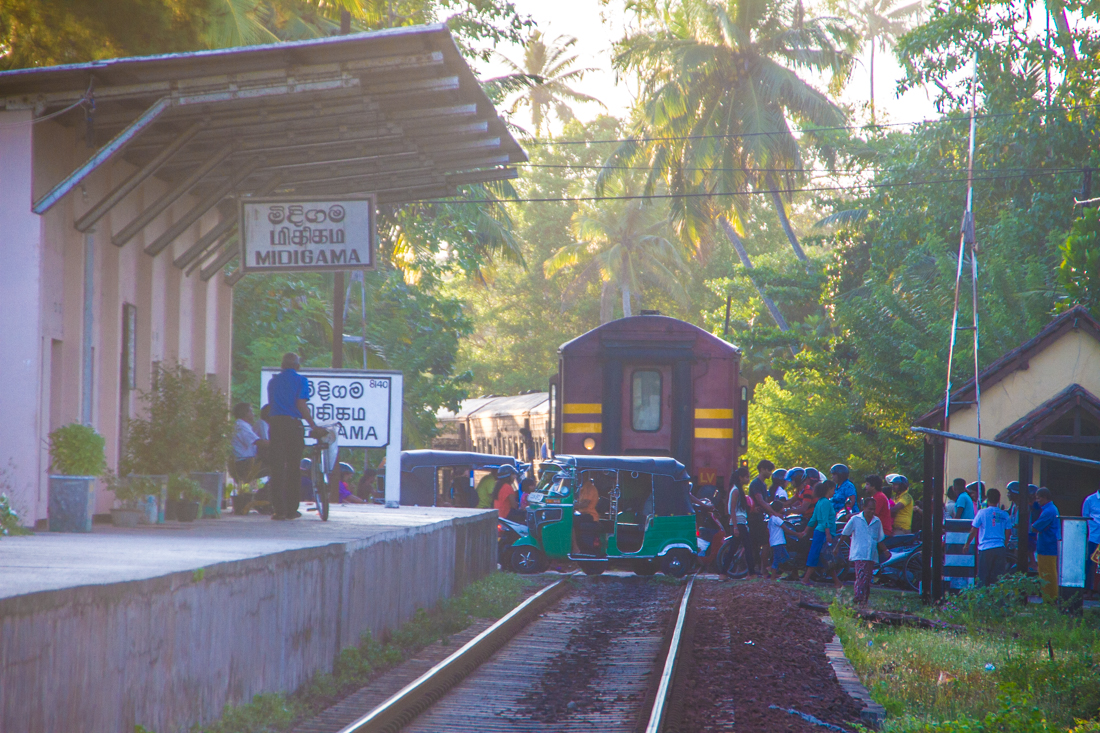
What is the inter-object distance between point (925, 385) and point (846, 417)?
2.89 metres

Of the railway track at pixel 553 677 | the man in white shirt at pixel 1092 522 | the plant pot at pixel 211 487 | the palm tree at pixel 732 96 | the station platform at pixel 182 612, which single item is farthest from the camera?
the palm tree at pixel 732 96

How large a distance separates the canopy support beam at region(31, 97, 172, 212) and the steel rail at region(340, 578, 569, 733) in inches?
197

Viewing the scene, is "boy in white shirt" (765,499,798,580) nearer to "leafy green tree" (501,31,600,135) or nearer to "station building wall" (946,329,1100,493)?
"station building wall" (946,329,1100,493)

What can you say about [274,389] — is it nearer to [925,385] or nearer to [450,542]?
[450,542]

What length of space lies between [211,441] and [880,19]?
2073 inches

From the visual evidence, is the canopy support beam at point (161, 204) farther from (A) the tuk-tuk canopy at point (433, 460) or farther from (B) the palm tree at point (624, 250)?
(B) the palm tree at point (624, 250)

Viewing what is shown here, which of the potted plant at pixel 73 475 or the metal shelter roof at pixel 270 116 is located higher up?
the metal shelter roof at pixel 270 116

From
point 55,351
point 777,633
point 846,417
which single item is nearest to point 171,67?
point 55,351

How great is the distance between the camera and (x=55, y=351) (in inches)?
426

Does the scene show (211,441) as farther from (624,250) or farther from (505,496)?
(624,250)

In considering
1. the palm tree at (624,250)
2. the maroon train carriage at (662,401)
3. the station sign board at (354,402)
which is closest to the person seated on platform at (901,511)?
the maroon train carriage at (662,401)

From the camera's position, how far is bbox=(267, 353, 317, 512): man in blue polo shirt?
11.0 metres

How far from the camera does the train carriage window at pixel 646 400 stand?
19.8 metres

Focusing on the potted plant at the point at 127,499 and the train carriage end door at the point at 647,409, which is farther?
the train carriage end door at the point at 647,409
